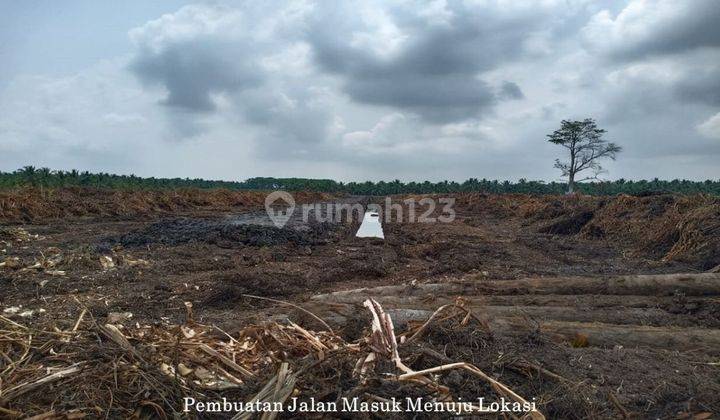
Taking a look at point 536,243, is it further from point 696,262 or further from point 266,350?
point 266,350

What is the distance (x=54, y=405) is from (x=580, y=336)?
13.3 feet

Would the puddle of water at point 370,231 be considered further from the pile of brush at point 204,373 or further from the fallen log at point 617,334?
the pile of brush at point 204,373

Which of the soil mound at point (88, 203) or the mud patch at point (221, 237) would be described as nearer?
the mud patch at point (221, 237)

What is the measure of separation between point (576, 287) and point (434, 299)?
6.68ft

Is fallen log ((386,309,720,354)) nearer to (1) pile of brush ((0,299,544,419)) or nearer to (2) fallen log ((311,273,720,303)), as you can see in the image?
(1) pile of brush ((0,299,544,419))

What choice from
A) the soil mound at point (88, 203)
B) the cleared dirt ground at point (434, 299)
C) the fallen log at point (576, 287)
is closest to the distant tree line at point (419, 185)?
the soil mound at point (88, 203)

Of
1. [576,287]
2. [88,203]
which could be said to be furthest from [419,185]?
[576,287]

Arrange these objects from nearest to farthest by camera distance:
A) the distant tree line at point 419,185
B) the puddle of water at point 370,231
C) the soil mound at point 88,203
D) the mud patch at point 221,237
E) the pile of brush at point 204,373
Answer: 1. the pile of brush at point 204,373
2. the mud patch at point 221,237
3. the puddle of water at point 370,231
4. the soil mound at point 88,203
5. the distant tree line at point 419,185

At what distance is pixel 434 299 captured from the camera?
572 centimetres

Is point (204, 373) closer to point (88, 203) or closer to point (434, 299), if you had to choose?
point (434, 299)

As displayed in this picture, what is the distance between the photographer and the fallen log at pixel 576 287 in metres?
Answer: 6.03

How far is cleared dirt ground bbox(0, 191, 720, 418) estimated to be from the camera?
310 cm

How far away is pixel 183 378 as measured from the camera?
2.93m

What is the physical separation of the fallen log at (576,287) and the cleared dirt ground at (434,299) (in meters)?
0.04
